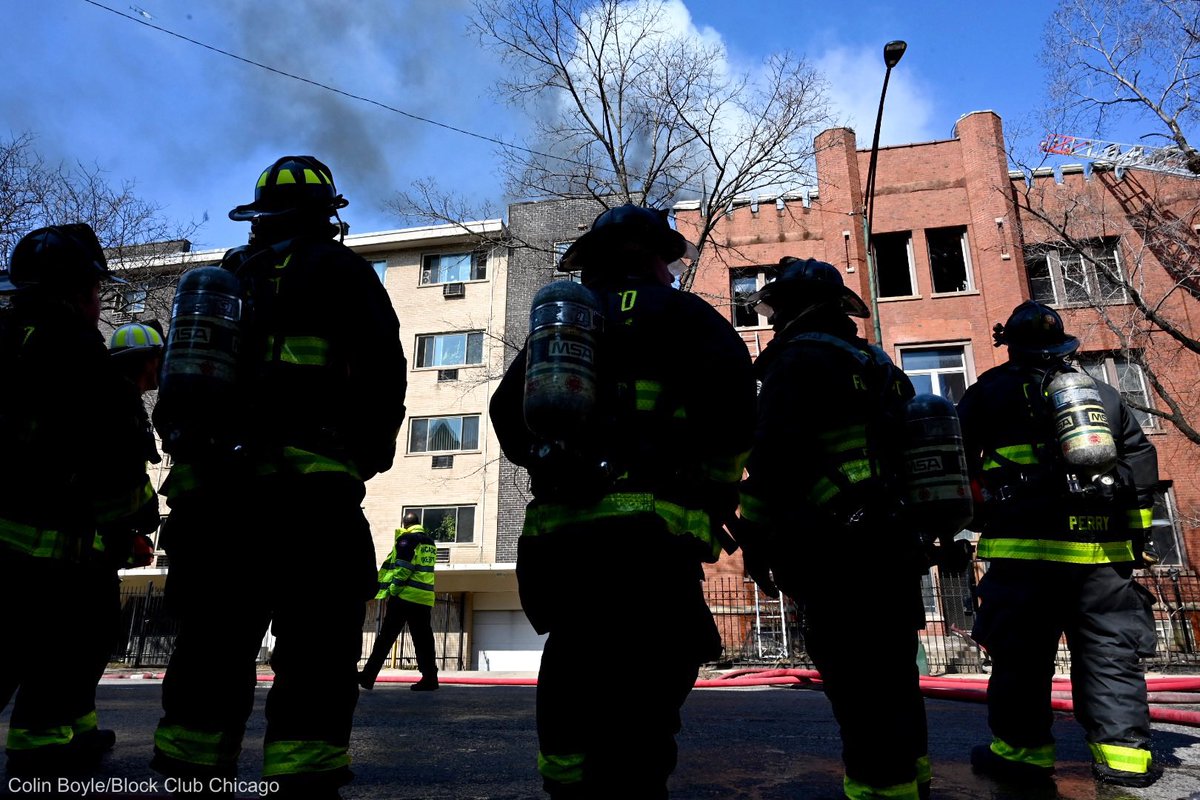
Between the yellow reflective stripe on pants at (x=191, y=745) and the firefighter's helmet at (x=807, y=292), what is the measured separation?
2.62 metres

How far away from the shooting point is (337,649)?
238cm

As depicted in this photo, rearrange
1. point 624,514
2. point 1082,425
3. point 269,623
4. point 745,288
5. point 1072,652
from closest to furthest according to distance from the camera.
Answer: point 624,514 < point 269,623 < point 1082,425 < point 1072,652 < point 745,288

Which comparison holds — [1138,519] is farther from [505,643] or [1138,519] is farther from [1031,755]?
[505,643]

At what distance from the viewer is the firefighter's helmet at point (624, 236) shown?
9.20ft

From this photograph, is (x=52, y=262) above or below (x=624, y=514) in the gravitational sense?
above

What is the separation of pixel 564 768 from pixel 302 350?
1.50 m

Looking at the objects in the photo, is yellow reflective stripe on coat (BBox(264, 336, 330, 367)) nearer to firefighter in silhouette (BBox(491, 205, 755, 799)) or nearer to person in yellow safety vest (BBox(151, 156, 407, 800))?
person in yellow safety vest (BBox(151, 156, 407, 800))

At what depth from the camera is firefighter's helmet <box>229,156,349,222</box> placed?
9.95ft

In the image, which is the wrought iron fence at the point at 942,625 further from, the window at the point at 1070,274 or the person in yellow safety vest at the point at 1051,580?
the person in yellow safety vest at the point at 1051,580

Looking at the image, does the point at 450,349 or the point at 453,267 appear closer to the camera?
the point at 450,349

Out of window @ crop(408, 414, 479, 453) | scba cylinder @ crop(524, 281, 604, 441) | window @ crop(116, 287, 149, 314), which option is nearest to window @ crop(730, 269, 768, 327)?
window @ crop(408, 414, 479, 453)

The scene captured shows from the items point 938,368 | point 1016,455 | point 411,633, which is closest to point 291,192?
point 1016,455

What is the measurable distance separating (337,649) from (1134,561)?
345cm

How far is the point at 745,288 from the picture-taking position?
22.3m
